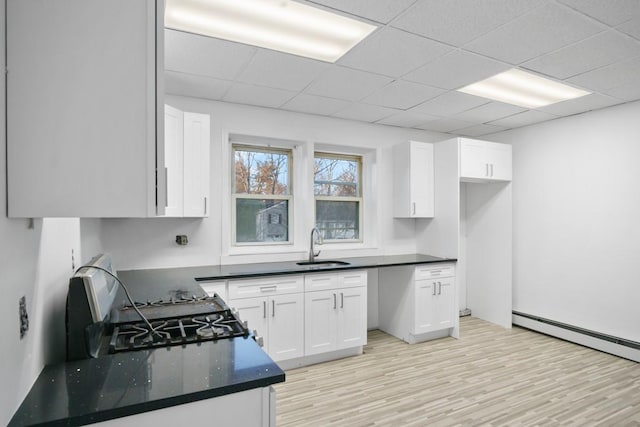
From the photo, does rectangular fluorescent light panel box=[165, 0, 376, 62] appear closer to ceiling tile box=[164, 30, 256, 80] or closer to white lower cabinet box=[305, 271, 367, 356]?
ceiling tile box=[164, 30, 256, 80]

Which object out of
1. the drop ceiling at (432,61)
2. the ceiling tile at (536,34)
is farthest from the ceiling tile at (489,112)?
the ceiling tile at (536,34)

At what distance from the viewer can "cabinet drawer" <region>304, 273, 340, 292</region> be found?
346 cm

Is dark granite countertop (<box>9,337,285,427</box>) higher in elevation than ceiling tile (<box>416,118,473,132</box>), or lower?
lower

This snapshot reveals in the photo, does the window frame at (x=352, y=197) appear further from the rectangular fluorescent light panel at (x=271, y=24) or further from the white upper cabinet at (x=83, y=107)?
the white upper cabinet at (x=83, y=107)

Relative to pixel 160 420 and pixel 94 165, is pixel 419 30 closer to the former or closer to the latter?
pixel 94 165

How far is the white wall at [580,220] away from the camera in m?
3.70

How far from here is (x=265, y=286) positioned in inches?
129

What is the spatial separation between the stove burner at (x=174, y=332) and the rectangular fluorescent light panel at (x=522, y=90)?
2892 millimetres

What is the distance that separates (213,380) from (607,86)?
153 inches

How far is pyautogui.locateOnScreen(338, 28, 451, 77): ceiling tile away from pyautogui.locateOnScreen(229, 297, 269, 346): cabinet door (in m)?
2.09

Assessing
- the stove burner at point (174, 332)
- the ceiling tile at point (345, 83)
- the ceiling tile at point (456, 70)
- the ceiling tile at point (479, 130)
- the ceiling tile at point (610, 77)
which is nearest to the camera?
the stove burner at point (174, 332)

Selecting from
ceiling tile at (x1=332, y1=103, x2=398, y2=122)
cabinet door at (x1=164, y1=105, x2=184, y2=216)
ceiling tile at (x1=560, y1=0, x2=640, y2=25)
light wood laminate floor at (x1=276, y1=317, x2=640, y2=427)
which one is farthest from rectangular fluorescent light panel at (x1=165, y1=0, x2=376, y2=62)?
light wood laminate floor at (x1=276, y1=317, x2=640, y2=427)

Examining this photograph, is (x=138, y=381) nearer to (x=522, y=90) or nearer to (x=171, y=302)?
(x=171, y=302)

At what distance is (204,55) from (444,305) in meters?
3.52
